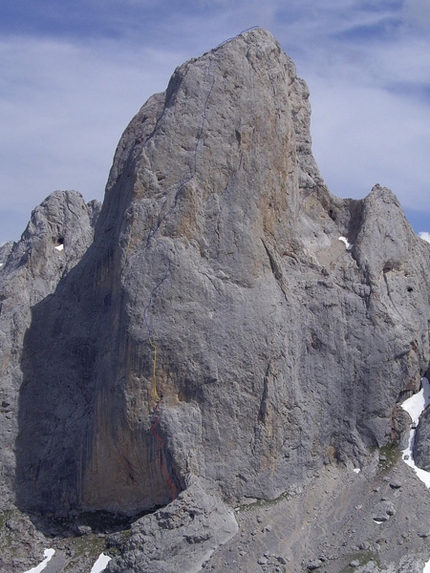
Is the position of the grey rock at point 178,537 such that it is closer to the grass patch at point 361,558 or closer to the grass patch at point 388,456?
the grass patch at point 361,558

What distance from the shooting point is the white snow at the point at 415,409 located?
849 inches

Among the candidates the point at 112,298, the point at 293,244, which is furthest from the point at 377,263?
the point at 112,298

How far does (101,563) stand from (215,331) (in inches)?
243

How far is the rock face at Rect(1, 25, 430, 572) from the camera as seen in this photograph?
20844mm

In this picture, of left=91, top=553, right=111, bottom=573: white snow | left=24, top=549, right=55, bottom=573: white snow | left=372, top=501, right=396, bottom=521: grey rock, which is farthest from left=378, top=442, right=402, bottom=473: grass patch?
left=24, top=549, right=55, bottom=573: white snow

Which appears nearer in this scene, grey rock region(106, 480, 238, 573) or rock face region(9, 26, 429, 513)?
grey rock region(106, 480, 238, 573)

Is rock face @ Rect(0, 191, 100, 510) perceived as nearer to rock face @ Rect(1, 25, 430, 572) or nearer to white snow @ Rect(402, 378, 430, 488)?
rock face @ Rect(1, 25, 430, 572)

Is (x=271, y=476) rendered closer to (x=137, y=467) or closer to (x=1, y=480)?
(x=137, y=467)

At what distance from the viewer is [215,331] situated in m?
21.3

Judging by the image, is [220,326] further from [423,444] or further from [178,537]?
[423,444]

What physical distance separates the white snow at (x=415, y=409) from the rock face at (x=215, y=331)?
1.26ft

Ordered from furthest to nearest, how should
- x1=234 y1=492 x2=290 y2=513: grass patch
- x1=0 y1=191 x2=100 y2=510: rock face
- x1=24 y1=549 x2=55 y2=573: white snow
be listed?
x1=0 y1=191 x2=100 y2=510: rock face → x1=24 y1=549 x2=55 y2=573: white snow → x1=234 y1=492 x2=290 y2=513: grass patch

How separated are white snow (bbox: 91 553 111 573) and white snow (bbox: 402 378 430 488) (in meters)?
7.91

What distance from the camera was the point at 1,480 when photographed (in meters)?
22.6
